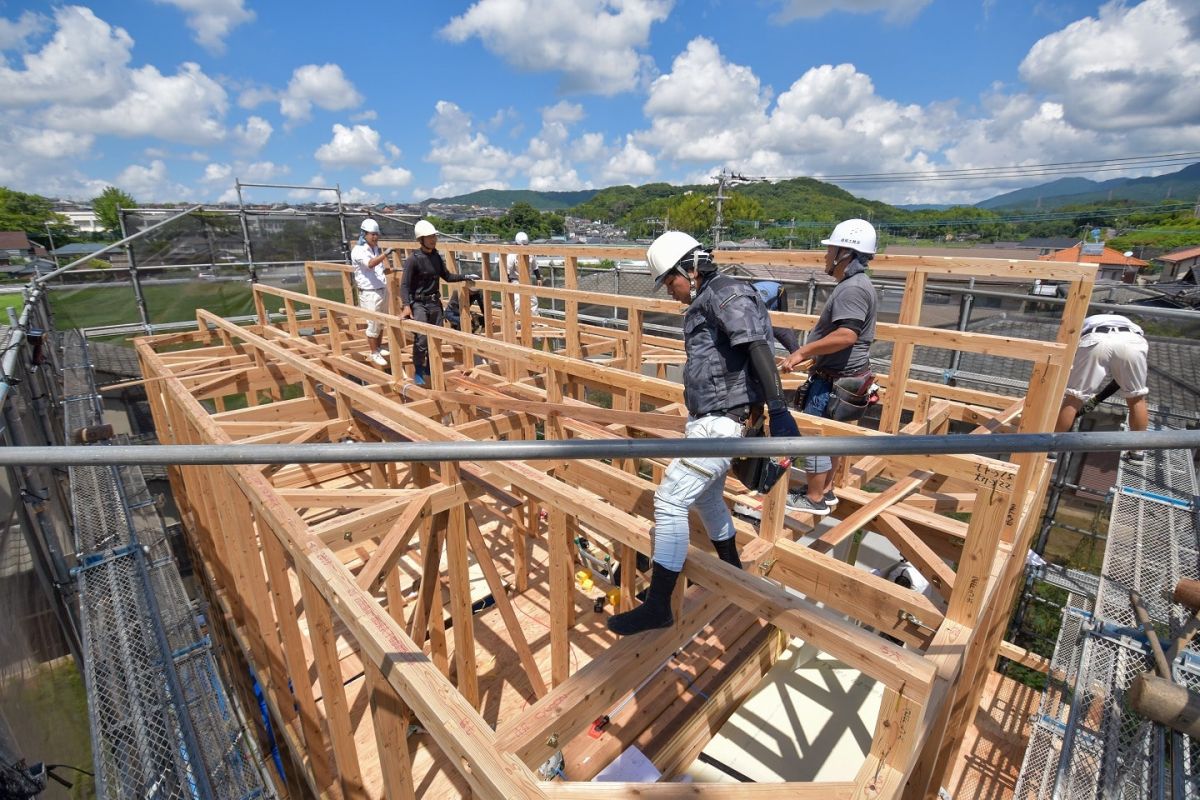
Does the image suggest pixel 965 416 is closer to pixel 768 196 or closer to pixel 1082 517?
pixel 1082 517

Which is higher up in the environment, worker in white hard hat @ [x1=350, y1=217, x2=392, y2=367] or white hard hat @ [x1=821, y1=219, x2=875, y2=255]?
white hard hat @ [x1=821, y1=219, x2=875, y2=255]

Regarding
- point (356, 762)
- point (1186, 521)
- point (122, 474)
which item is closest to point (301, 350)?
point (122, 474)

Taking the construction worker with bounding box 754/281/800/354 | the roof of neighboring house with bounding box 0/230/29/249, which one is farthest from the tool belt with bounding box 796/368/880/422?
the roof of neighboring house with bounding box 0/230/29/249

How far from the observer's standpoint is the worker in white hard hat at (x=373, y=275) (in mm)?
8180

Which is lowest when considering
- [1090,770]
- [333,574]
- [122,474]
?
[1090,770]

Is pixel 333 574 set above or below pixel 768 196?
below

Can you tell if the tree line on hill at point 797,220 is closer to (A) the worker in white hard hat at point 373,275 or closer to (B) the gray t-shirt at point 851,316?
(A) the worker in white hard hat at point 373,275

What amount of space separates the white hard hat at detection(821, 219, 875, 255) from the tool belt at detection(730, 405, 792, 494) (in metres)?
1.62

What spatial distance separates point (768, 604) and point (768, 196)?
116071 millimetres

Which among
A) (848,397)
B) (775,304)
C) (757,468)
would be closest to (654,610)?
(757,468)

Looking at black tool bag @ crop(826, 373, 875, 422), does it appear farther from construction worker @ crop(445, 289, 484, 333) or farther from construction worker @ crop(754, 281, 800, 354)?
construction worker @ crop(445, 289, 484, 333)

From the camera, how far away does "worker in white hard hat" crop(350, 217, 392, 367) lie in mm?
8180

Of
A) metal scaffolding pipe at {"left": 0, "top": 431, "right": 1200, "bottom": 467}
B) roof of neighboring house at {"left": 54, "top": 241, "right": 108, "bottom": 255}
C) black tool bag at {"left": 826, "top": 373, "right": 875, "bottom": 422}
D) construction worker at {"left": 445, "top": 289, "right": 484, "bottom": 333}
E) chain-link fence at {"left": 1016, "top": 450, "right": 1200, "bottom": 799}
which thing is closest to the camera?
metal scaffolding pipe at {"left": 0, "top": 431, "right": 1200, "bottom": 467}

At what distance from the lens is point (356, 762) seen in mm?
3689
